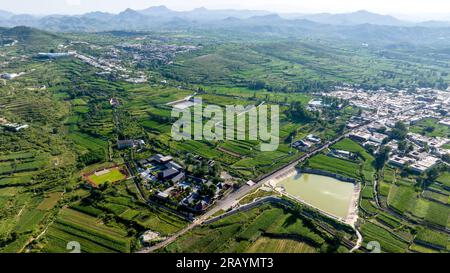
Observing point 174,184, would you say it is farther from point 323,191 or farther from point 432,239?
point 432,239

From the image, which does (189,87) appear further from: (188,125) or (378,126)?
(378,126)

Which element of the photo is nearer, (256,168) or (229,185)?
(229,185)

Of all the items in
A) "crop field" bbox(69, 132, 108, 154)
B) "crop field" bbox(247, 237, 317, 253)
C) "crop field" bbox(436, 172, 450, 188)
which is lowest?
"crop field" bbox(247, 237, 317, 253)

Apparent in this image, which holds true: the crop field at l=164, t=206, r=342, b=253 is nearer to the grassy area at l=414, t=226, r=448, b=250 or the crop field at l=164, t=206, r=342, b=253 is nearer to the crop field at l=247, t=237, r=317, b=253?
the crop field at l=247, t=237, r=317, b=253

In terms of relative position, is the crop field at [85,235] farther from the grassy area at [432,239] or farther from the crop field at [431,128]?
the crop field at [431,128]

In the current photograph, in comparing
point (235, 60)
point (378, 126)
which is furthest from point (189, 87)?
point (378, 126)

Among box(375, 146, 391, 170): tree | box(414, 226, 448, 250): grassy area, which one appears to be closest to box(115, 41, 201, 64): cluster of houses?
box(375, 146, 391, 170): tree

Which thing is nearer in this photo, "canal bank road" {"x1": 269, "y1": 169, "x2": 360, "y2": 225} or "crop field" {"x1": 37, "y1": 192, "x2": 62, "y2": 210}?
"crop field" {"x1": 37, "y1": 192, "x2": 62, "y2": 210}

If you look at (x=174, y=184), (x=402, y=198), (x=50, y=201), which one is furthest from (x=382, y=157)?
(x=50, y=201)
